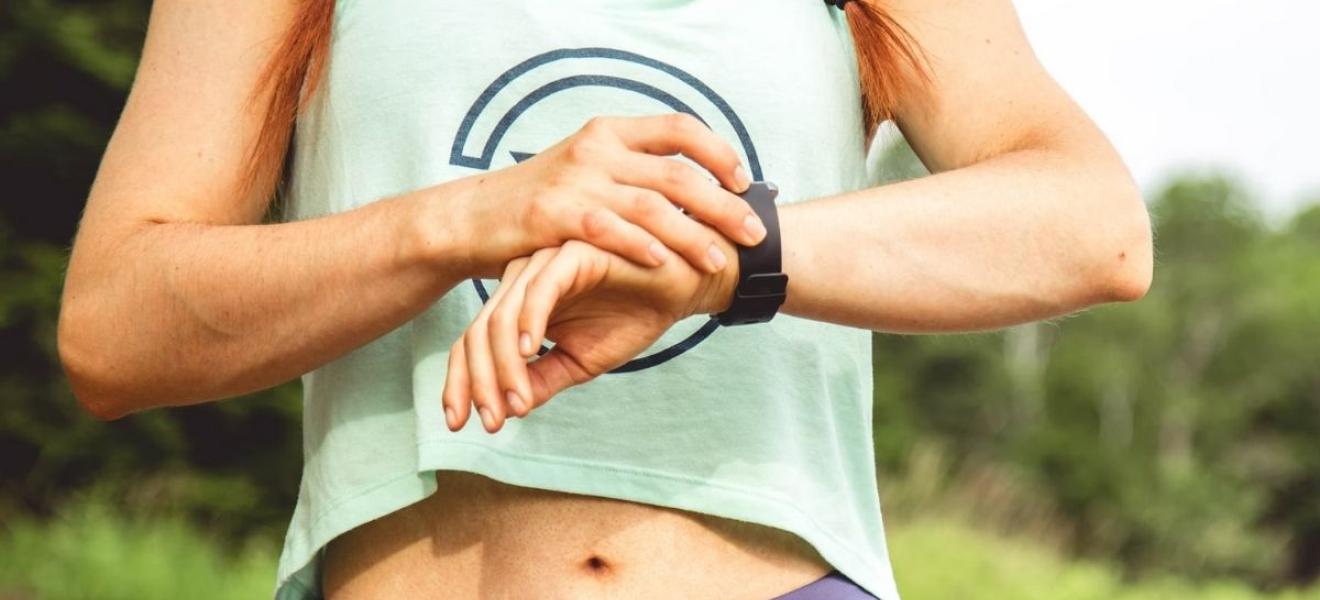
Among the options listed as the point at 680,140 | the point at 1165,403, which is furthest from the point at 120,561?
the point at 1165,403

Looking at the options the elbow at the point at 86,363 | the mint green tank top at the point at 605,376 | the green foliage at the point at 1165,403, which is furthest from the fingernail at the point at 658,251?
the green foliage at the point at 1165,403

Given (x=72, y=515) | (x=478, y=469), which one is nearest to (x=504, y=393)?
(x=478, y=469)

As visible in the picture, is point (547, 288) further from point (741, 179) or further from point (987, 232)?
point (987, 232)

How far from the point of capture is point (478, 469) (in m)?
1.48

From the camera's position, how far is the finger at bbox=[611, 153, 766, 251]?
133cm

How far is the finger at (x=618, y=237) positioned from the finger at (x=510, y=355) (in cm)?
8

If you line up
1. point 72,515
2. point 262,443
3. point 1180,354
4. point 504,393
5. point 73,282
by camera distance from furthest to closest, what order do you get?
point 1180,354 → point 262,443 → point 72,515 → point 73,282 → point 504,393

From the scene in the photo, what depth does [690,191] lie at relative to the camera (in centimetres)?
133

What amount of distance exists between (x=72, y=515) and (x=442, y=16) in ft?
19.9

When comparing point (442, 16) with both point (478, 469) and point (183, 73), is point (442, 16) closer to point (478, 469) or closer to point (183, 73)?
point (183, 73)

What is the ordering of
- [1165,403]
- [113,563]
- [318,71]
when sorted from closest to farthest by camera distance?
1. [318,71]
2. [113,563]
3. [1165,403]

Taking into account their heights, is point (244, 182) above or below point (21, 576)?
above

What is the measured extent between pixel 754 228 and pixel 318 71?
0.55m

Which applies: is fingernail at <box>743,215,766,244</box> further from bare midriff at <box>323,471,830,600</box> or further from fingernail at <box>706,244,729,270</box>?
bare midriff at <box>323,471,830,600</box>
